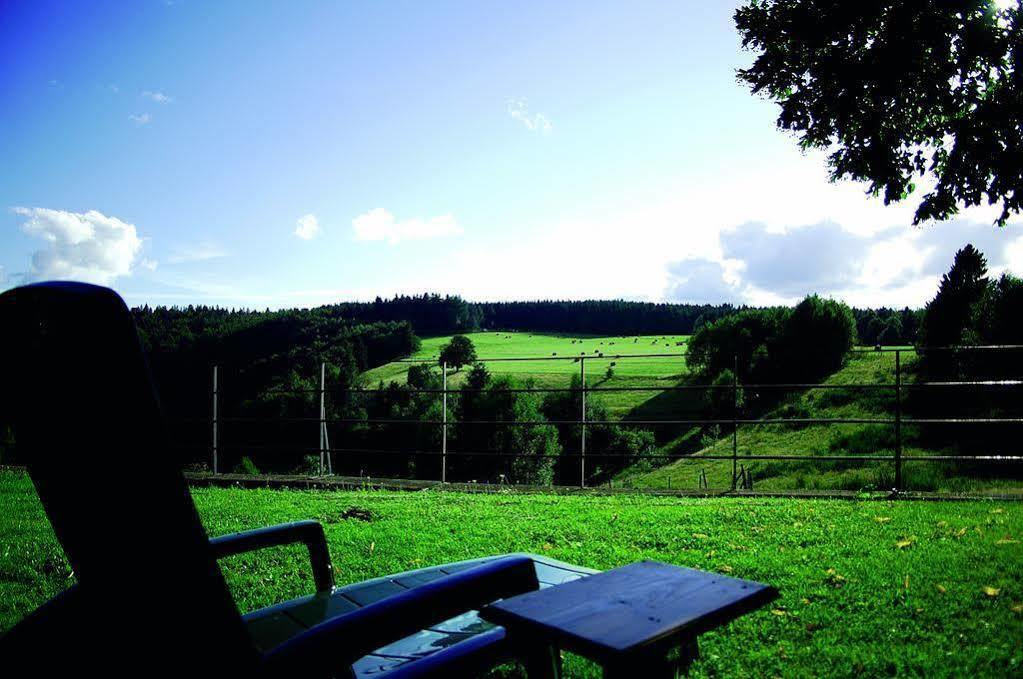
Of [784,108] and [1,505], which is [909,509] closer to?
[784,108]

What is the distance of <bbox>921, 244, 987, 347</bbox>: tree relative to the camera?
22.9m

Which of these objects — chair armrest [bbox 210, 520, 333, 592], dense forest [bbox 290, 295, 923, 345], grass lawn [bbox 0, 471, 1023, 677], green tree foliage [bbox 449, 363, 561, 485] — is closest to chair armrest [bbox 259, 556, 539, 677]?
chair armrest [bbox 210, 520, 333, 592]

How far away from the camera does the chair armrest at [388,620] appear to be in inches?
33.5

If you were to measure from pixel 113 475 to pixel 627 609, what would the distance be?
0.74m

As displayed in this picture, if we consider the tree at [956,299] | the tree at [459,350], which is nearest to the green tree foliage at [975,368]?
the tree at [956,299]

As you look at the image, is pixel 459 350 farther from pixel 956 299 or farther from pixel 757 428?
pixel 956 299

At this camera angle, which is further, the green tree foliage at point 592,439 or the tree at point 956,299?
the green tree foliage at point 592,439

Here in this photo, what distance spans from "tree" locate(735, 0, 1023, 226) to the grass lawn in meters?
2.70

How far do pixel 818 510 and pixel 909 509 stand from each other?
0.68 m

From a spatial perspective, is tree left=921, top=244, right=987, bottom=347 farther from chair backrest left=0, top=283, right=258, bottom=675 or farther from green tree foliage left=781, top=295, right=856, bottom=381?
chair backrest left=0, top=283, right=258, bottom=675

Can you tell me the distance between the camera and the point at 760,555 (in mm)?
3617

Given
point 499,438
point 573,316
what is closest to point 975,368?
point 499,438

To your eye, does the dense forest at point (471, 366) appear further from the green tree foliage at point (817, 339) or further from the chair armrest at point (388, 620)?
the chair armrest at point (388, 620)

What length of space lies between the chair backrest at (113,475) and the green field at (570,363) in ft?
126
